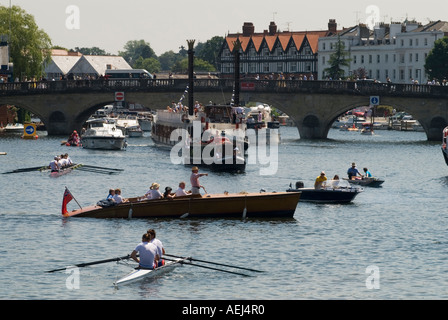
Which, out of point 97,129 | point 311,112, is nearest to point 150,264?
point 97,129

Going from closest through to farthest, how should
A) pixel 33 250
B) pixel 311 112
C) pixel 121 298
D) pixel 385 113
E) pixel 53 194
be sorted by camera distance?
pixel 121 298, pixel 33 250, pixel 53 194, pixel 311 112, pixel 385 113

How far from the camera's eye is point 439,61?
17362cm

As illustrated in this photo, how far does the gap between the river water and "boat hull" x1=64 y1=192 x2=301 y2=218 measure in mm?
494

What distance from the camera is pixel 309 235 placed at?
52250 millimetres

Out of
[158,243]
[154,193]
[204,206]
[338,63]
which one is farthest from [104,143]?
[338,63]

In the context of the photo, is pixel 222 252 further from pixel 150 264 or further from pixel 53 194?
pixel 53 194

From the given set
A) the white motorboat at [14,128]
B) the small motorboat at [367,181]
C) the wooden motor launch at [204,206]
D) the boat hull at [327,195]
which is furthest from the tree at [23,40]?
the wooden motor launch at [204,206]

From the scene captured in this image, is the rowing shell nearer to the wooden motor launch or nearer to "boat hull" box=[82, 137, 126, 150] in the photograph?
the wooden motor launch

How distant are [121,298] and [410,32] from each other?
165727mm

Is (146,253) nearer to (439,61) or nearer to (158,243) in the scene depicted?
(158,243)

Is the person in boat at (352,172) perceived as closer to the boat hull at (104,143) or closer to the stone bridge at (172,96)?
the boat hull at (104,143)

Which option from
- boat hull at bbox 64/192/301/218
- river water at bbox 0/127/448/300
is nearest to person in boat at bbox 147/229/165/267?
river water at bbox 0/127/448/300

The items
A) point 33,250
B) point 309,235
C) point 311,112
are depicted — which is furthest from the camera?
Result: point 311,112

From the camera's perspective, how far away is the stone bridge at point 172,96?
422 ft
